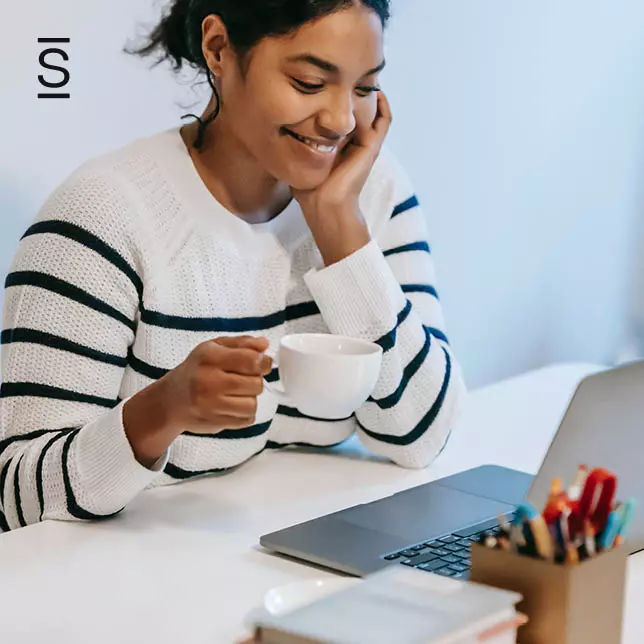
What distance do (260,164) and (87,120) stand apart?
448 millimetres

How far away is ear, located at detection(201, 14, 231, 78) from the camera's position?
1365 millimetres

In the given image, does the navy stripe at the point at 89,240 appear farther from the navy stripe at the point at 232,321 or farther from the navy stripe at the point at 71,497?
the navy stripe at the point at 71,497

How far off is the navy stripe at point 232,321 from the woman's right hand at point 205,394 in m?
0.16

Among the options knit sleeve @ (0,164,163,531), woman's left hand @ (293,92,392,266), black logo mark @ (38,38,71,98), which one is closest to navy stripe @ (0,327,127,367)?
knit sleeve @ (0,164,163,531)

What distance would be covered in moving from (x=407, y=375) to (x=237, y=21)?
1.59ft

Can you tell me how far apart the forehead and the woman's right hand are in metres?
0.36

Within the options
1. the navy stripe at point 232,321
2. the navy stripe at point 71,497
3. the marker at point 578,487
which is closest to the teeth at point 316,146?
the navy stripe at point 232,321

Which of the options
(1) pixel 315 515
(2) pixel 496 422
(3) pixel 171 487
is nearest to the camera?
(1) pixel 315 515

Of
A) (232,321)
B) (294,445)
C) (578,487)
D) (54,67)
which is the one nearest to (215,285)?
(232,321)

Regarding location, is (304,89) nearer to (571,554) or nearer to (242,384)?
(242,384)

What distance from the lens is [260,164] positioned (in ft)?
A: 4.69

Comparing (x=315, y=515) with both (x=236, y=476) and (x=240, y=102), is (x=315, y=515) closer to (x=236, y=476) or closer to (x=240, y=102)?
(x=236, y=476)

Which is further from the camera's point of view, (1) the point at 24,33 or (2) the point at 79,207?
(1) the point at 24,33

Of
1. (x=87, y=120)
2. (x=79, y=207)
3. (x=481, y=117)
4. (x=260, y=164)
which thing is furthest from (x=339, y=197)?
(x=481, y=117)
